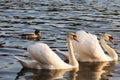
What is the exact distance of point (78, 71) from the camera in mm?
15969

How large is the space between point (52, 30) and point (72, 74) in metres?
9.91

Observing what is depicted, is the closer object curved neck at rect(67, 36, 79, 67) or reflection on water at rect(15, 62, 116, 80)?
reflection on water at rect(15, 62, 116, 80)

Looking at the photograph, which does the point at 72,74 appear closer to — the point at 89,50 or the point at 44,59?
the point at 44,59

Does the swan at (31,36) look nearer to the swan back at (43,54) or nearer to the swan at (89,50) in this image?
the swan at (89,50)

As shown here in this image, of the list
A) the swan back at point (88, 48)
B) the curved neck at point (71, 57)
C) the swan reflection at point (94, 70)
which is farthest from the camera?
the swan back at point (88, 48)

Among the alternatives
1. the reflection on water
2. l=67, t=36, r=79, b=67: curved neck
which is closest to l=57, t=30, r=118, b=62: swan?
the reflection on water

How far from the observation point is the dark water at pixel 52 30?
1530 centimetres

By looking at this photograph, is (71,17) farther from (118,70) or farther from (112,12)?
(118,70)

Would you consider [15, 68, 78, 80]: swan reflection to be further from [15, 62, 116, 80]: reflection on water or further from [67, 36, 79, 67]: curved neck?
[67, 36, 79, 67]: curved neck

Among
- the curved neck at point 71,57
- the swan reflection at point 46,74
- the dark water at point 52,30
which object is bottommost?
the dark water at point 52,30

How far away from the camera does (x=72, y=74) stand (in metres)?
15.4

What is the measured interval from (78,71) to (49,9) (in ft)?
72.1

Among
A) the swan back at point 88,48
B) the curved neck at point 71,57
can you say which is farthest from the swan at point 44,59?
the swan back at point 88,48

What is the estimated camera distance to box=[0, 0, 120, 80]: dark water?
50.2ft
